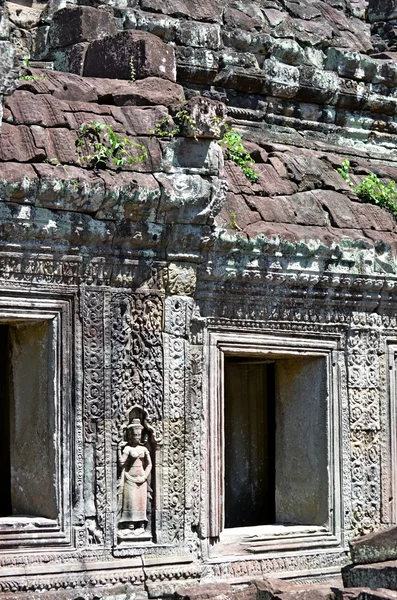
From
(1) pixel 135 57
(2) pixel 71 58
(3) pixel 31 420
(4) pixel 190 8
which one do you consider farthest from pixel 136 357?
(4) pixel 190 8

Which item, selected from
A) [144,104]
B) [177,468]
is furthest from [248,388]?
[144,104]

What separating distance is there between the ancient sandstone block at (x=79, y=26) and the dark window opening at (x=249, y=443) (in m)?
2.57

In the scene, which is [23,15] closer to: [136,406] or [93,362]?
[93,362]

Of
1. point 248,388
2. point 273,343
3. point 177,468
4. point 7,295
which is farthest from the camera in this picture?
point 248,388

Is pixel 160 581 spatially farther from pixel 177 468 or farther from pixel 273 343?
pixel 273 343

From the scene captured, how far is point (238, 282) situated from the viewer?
35.4 feet

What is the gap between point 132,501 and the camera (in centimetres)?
1006

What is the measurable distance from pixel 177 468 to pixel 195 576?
0.71 metres

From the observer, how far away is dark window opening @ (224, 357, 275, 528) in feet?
38.6

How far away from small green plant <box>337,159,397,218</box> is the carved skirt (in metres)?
3.10

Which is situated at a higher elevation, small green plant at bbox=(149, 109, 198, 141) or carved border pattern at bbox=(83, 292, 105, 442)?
small green plant at bbox=(149, 109, 198, 141)

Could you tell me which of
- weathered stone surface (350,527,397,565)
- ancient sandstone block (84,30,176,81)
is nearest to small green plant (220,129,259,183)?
ancient sandstone block (84,30,176,81)

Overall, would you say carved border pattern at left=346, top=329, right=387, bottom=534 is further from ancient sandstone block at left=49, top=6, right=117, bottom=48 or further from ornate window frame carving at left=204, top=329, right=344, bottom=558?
ancient sandstone block at left=49, top=6, right=117, bottom=48

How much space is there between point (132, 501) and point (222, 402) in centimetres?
108
